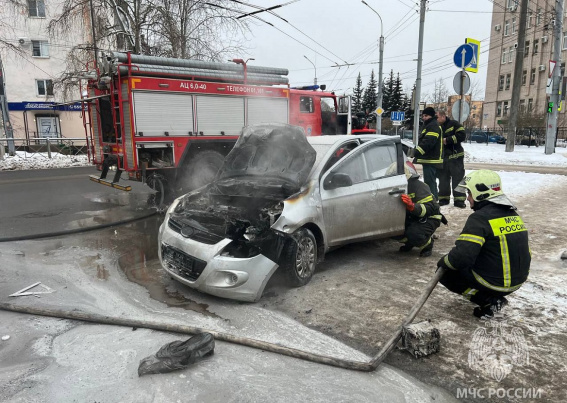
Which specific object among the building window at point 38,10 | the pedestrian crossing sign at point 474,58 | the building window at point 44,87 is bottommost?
the pedestrian crossing sign at point 474,58

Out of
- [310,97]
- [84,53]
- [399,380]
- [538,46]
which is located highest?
[538,46]

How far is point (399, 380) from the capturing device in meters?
2.84

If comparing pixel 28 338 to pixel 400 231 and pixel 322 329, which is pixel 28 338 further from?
pixel 400 231

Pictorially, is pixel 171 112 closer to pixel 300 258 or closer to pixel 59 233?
pixel 59 233

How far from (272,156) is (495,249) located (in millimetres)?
2852

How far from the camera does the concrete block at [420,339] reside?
3.08 m

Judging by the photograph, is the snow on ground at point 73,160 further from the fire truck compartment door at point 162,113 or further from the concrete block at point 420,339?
the concrete block at point 420,339

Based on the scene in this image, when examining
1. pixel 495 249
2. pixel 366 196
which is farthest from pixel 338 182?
pixel 495 249

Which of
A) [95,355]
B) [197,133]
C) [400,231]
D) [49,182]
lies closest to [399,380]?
[95,355]

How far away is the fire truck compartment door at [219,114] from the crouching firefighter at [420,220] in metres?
5.35

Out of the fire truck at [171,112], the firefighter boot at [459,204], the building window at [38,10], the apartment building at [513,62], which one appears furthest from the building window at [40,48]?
the apartment building at [513,62]

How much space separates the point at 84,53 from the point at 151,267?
60.8ft

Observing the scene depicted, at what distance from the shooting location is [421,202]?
215 inches

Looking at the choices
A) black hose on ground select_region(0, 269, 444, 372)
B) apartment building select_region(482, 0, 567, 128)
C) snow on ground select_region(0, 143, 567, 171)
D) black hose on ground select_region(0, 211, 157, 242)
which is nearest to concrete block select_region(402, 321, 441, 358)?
black hose on ground select_region(0, 269, 444, 372)
